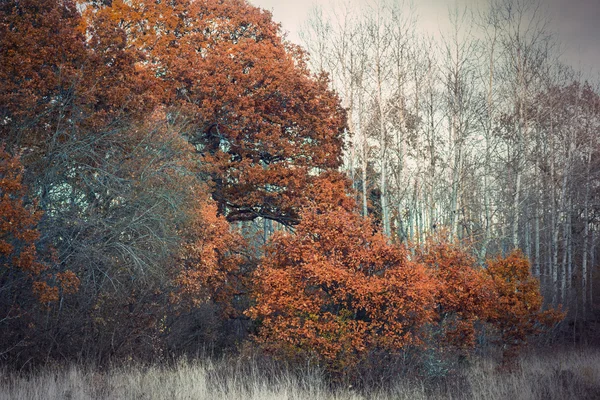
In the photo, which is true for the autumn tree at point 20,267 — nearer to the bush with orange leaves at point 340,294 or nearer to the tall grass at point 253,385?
the tall grass at point 253,385

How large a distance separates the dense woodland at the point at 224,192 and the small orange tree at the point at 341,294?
3 centimetres

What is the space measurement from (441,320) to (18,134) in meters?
8.42

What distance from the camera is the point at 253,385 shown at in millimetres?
7578

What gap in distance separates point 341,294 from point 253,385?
1915 mm

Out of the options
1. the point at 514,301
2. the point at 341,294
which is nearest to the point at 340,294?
the point at 341,294

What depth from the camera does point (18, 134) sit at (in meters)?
9.73

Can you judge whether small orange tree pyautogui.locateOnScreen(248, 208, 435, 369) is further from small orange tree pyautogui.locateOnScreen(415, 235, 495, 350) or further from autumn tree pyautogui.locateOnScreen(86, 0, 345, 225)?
autumn tree pyautogui.locateOnScreen(86, 0, 345, 225)

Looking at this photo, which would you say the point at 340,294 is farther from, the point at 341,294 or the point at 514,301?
the point at 514,301

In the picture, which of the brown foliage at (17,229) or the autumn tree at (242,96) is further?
the autumn tree at (242,96)

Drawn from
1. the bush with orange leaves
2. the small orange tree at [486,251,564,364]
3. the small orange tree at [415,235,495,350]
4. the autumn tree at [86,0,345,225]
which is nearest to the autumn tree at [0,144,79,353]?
the bush with orange leaves

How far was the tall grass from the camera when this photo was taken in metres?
6.71

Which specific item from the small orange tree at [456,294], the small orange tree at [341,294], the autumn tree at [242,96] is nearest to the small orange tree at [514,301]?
the small orange tree at [456,294]

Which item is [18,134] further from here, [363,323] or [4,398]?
[363,323]

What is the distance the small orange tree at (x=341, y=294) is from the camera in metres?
8.50
